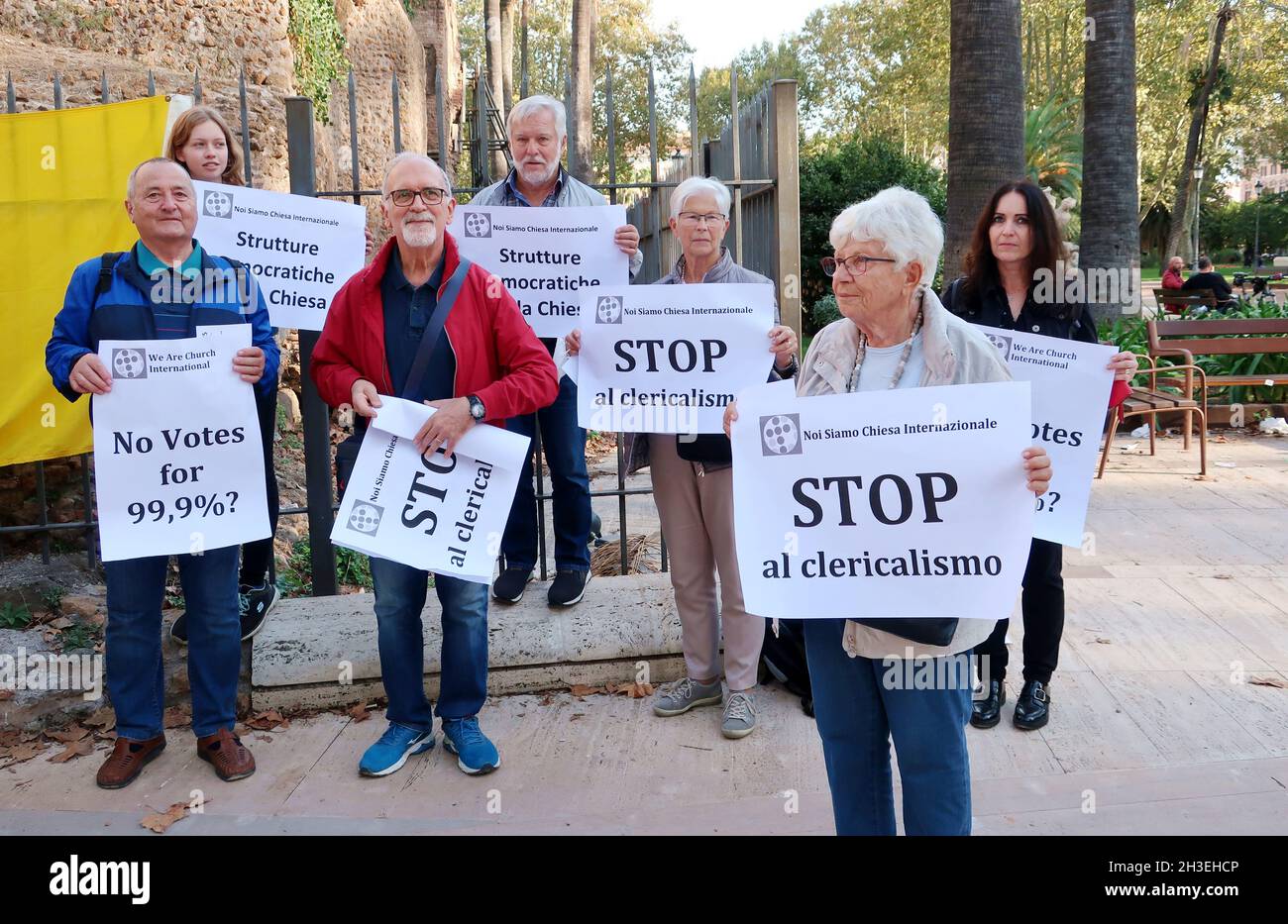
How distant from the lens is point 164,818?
12.4 ft

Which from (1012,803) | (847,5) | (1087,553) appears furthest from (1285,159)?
(1012,803)

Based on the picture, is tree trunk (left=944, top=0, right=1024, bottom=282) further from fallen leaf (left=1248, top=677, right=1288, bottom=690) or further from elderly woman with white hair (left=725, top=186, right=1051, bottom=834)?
elderly woman with white hair (left=725, top=186, right=1051, bottom=834)

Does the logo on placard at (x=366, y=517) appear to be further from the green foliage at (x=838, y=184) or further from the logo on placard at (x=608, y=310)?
the green foliage at (x=838, y=184)

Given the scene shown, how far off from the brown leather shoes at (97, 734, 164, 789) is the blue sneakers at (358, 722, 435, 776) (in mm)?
799

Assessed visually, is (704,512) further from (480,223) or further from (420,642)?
(480,223)

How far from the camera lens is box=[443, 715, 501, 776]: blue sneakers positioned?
410cm

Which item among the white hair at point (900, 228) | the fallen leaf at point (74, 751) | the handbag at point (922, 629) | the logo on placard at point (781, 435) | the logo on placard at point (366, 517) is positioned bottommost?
the fallen leaf at point (74, 751)

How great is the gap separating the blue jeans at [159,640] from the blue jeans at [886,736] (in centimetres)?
236

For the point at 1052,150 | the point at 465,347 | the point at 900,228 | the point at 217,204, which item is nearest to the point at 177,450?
the point at 465,347

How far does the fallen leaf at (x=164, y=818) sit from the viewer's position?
12.2 ft

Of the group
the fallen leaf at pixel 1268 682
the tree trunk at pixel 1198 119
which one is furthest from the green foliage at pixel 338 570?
the tree trunk at pixel 1198 119

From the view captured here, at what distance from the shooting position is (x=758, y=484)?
283 cm

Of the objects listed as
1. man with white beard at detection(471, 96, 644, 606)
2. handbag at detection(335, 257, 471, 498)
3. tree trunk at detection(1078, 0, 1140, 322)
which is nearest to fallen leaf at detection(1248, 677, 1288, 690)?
man with white beard at detection(471, 96, 644, 606)
